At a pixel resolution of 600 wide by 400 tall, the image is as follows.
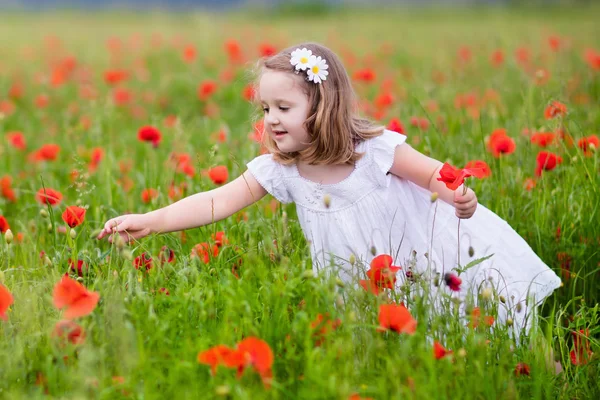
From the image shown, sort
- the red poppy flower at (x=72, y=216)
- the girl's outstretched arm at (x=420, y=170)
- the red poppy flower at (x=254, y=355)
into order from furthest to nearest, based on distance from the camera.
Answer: the girl's outstretched arm at (x=420, y=170) → the red poppy flower at (x=72, y=216) → the red poppy flower at (x=254, y=355)

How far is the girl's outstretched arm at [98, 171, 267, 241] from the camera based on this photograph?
2.36m

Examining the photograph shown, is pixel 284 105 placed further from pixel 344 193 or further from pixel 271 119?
pixel 344 193

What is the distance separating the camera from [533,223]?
288 cm

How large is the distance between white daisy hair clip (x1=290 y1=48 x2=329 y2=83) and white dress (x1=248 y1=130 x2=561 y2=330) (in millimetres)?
302

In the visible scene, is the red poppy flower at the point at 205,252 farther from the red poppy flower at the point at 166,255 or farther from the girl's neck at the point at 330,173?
the girl's neck at the point at 330,173

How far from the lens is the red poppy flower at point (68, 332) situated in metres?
1.73

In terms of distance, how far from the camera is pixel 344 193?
253 centimetres

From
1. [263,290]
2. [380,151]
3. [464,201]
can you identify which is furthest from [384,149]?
[263,290]

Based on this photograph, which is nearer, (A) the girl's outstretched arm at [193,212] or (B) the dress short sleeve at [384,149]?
(A) the girl's outstretched arm at [193,212]

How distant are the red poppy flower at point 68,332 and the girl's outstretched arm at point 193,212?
0.54 metres

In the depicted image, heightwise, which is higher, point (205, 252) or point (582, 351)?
point (205, 252)

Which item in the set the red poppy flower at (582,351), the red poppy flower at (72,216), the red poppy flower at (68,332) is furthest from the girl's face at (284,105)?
the red poppy flower at (582,351)

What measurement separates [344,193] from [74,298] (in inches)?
42.3

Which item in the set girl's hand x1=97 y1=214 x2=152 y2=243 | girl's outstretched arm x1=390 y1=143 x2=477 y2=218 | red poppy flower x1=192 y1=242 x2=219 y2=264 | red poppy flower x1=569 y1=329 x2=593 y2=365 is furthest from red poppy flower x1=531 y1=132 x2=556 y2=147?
girl's hand x1=97 y1=214 x2=152 y2=243
